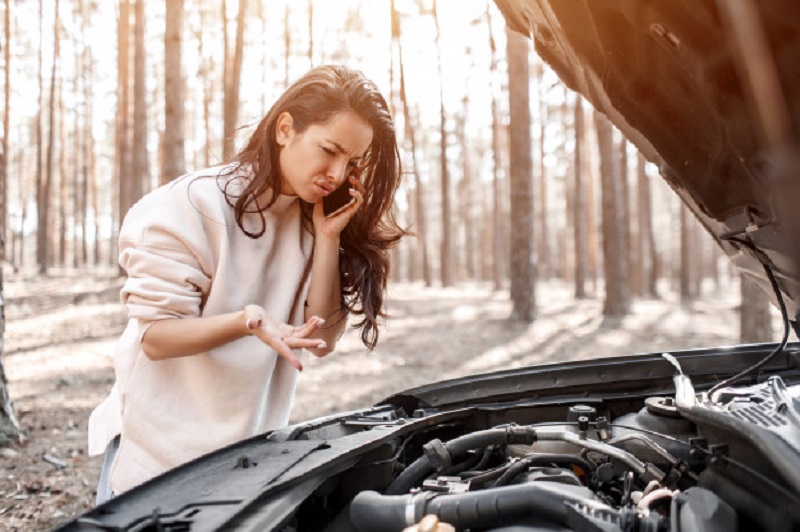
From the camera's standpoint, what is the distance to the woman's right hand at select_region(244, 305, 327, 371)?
171cm

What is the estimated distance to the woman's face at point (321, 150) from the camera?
203cm

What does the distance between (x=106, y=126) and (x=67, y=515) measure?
30.5 m

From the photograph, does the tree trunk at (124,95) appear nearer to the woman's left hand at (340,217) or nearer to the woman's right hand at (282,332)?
the woman's left hand at (340,217)

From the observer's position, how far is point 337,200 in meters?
2.36

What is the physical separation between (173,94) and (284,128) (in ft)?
25.0

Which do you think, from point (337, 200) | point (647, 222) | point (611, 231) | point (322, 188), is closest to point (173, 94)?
point (337, 200)

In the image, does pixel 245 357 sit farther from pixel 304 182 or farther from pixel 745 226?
pixel 745 226

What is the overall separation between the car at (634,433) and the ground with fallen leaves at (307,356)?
2549 millimetres

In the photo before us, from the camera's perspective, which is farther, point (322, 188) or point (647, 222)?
point (647, 222)

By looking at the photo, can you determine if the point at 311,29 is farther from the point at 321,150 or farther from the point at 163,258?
the point at 163,258

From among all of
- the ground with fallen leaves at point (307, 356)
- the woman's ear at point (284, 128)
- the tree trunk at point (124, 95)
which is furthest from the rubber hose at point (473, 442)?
the tree trunk at point (124, 95)

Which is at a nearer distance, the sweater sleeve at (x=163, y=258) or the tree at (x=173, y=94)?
the sweater sleeve at (x=163, y=258)

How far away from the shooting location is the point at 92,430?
221 cm

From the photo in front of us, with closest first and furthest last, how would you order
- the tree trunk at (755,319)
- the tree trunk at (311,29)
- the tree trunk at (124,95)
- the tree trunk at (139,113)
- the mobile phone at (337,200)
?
the mobile phone at (337,200), the tree trunk at (755,319), the tree trunk at (139,113), the tree trunk at (124,95), the tree trunk at (311,29)
